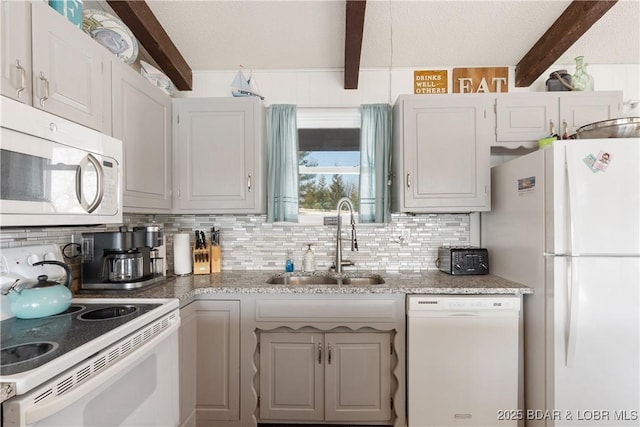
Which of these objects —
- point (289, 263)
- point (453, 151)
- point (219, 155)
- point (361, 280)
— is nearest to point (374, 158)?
point (453, 151)

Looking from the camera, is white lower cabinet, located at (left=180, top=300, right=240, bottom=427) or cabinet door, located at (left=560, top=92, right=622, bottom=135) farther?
cabinet door, located at (left=560, top=92, right=622, bottom=135)

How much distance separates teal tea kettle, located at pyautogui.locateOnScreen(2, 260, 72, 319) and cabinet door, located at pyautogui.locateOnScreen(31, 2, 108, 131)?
27.7 inches

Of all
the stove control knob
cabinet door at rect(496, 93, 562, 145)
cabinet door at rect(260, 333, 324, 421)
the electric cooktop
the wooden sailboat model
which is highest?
the wooden sailboat model

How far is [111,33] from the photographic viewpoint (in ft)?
5.88

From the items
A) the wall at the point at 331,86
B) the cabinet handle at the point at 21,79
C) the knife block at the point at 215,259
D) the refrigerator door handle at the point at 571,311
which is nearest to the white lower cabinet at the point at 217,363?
the knife block at the point at 215,259

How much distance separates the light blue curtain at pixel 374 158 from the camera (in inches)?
93.0

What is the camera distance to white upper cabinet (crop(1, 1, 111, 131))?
1.13 metres

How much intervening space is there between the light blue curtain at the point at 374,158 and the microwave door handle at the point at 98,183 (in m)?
1.62

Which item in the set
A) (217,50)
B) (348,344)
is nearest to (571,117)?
(348,344)

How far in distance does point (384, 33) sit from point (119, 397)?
2.35 m

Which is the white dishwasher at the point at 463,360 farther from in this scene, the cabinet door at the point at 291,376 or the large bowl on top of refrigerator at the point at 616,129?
the large bowl on top of refrigerator at the point at 616,129

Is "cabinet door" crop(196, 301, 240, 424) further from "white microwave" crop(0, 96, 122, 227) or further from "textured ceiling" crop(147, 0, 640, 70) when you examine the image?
"textured ceiling" crop(147, 0, 640, 70)

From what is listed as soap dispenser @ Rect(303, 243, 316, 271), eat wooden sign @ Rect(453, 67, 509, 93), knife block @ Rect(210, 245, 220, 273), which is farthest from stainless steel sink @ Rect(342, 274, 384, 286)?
eat wooden sign @ Rect(453, 67, 509, 93)

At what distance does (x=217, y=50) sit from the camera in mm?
2285
